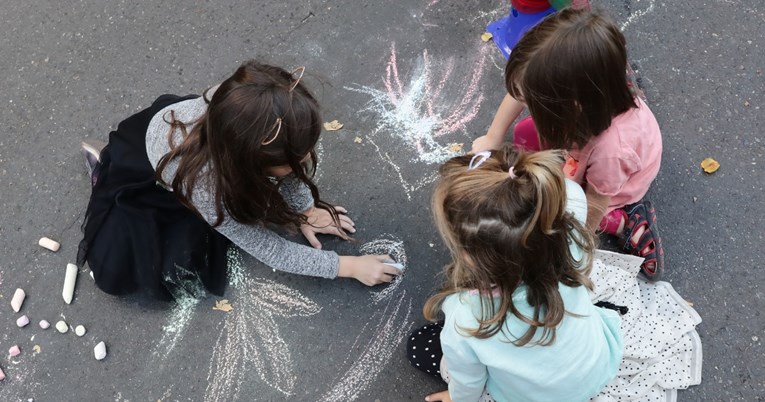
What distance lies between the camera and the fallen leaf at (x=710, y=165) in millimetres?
2146

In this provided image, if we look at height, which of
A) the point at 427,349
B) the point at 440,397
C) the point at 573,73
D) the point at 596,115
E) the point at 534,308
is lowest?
the point at 440,397

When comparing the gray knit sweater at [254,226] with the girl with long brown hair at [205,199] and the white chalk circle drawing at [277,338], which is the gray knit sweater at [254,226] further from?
the white chalk circle drawing at [277,338]

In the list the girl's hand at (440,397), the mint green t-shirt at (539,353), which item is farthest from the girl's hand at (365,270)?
the mint green t-shirt at (539,353)

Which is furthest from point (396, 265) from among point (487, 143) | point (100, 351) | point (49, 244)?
point (49, 244)

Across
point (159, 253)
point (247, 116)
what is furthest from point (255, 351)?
point (247, 116)

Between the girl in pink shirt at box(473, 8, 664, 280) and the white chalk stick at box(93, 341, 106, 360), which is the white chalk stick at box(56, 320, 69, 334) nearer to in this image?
the white chalk stick at box(93, 341, 106, 360)

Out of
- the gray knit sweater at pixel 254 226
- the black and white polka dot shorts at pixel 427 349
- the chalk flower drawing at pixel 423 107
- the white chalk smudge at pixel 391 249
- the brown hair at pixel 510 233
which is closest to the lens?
the brown hair at pixel 510 233

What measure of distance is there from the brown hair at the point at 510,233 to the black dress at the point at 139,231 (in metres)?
1.02

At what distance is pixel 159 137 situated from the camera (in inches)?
70.7

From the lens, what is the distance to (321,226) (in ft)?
6.93

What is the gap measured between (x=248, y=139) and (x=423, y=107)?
1088mm

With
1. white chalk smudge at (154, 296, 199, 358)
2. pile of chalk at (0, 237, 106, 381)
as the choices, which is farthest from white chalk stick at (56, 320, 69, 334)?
white chalk smudge at (154, 296, 199, 358)

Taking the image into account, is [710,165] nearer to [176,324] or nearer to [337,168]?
[337,168]

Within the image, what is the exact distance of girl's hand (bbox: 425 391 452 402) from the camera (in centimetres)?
179
